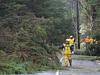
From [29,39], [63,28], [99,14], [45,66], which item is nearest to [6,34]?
[29,39]

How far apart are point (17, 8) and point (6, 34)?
713cm

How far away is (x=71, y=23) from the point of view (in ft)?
206

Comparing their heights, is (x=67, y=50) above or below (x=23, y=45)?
below

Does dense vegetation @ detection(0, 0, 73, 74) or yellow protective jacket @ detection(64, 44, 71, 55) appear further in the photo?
yellow protective jacket @ detection(64, 44, 71, 55)

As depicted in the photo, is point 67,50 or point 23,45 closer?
point 23,45

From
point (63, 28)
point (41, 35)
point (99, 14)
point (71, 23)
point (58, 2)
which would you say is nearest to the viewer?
point (41, 35)

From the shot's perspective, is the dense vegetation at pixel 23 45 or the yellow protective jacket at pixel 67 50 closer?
the dense vegetation at pixel 23 45

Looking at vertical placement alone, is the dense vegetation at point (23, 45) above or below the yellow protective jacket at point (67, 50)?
above

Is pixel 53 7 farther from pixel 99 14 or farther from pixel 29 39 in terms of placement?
pixel 29 39

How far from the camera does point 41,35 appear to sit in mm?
24859

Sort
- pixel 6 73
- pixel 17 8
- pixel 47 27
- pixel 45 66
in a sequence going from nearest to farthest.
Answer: pixel 6 73 → pixel 45 66 → pixel 47 27 → pixel 17 8

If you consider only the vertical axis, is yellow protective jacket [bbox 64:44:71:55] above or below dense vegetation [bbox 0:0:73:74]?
below

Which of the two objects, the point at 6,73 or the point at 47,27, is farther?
the point at 47,27

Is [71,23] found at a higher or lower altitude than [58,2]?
lower
